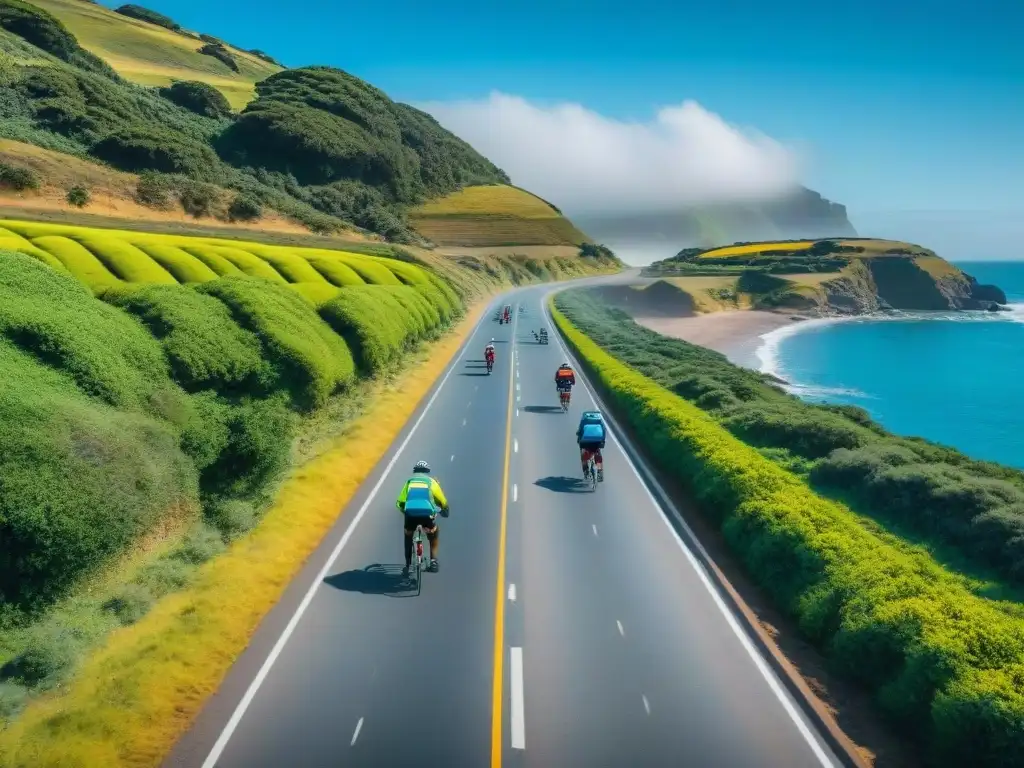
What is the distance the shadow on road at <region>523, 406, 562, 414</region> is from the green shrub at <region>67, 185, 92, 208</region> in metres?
42.6

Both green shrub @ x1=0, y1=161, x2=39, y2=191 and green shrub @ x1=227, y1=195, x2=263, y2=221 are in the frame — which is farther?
green shrub @ x1=227, y1=195, x2=263, y2=221

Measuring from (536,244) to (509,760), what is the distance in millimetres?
146062

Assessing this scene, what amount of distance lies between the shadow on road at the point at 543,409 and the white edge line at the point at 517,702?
64.5 ft

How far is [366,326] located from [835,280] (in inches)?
4216

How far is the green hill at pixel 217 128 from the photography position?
75.4 meters

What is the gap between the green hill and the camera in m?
75.4

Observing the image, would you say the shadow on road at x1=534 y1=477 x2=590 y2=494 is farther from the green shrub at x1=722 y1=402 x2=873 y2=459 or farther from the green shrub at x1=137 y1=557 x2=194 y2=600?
the green shrub at x1=137 y1=557 x2=194 y2=600

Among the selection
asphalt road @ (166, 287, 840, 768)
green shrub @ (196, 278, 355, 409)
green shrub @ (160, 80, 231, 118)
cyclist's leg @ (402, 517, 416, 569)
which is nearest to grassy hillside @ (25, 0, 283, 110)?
green shrub @ (160, 80, 231, 118)


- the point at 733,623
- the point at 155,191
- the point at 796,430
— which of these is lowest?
the point at 733,623

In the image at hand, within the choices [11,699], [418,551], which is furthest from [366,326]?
[11,699]

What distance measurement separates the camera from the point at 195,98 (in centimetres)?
12788

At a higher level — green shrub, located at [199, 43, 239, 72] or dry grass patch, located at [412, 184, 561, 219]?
green shrub, located at [199, 43, 239, 72]

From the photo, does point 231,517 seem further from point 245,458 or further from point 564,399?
point 564,399

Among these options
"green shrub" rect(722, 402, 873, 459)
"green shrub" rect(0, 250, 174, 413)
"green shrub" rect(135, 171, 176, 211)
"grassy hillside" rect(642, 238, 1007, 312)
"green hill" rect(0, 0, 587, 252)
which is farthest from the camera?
"grassy hillside" rect(642, 238, 1007, 312)
